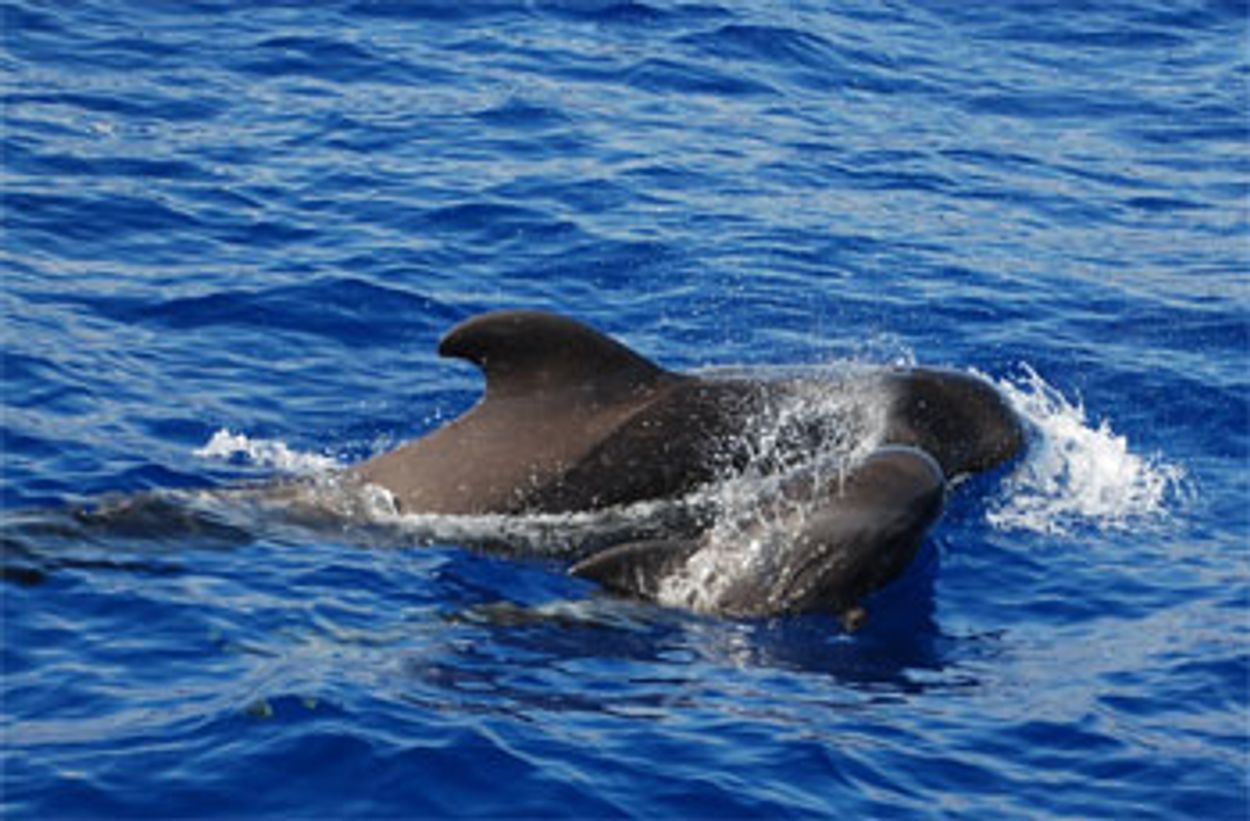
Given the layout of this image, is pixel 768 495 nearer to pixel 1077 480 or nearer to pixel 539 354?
pixel 539 354

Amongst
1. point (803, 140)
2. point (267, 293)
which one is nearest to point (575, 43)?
point (803, 140)

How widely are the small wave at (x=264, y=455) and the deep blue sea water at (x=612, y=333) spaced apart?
45 millimetres

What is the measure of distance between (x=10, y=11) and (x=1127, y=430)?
13.7m

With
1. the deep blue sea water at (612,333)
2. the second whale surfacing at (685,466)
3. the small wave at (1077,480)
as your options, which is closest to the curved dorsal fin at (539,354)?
the second whale surfacing at (685,466)

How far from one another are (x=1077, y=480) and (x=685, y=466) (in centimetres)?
303

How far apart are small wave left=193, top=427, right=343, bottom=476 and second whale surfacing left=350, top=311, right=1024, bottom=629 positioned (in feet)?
2.44

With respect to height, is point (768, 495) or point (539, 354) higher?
point (539, 354)

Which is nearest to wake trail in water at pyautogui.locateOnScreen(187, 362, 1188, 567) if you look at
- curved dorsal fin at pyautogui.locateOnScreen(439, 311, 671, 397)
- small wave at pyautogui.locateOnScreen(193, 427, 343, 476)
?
small wave at pyautogui.locateOnScreen(193, 427, 343, 476)

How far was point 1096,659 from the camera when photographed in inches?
486

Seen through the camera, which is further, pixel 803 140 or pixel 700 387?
pixel 803 140

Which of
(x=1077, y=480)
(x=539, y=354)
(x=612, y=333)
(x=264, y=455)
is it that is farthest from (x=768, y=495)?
(x=612, y=333)

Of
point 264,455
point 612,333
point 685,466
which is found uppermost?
point 685,466

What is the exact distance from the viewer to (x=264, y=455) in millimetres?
14633

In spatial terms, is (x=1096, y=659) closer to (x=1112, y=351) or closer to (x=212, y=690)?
(x=212, y=690)
